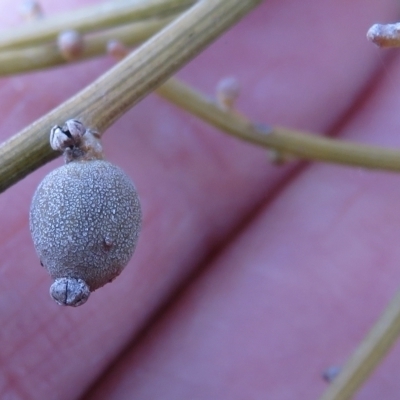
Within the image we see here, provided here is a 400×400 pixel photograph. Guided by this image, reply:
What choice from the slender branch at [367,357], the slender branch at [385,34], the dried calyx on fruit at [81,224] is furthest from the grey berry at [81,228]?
the slender branch at [367,357]

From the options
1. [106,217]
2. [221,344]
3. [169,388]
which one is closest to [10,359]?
[169,388]

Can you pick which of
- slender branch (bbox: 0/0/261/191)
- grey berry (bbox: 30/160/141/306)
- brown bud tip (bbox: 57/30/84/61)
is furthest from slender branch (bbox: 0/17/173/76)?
grey berry (bbox: 30/160/141/306)

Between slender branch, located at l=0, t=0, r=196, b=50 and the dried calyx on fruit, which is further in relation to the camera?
slender branch, located at l=0, t=0, r=196, b=50

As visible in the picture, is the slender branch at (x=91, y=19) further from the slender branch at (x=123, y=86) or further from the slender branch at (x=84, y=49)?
the slender branch at (x=123, y=86)

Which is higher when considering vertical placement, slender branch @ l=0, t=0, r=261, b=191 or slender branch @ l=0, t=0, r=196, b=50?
slender branch @ l=0, t=0, r=196, b=50

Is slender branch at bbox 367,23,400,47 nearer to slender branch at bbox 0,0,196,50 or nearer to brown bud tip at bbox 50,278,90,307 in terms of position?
brown bud tip at bbox 50,278,90,307

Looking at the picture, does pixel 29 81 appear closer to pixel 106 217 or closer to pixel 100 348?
pixel 100 348
